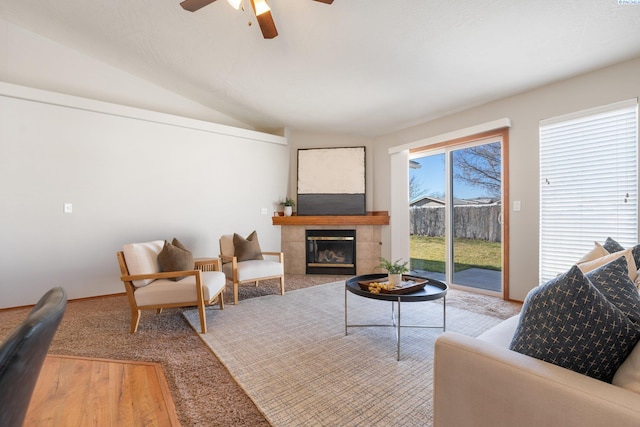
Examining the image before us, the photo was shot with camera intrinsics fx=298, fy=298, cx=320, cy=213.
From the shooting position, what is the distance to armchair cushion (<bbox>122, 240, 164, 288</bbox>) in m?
2.71

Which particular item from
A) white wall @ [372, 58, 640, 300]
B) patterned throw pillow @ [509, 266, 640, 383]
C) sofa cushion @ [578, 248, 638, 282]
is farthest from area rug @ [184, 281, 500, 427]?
sofa cushion @ [578, 248, 638, 282]

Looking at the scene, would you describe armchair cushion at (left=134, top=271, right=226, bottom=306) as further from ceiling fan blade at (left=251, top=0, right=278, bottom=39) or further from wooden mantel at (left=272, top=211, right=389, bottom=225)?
wooden mantel at (left=272, top=211, right=389, bottom=225)

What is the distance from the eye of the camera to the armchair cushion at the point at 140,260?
2715mm

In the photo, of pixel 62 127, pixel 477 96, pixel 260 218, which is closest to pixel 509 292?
pixel 477 96

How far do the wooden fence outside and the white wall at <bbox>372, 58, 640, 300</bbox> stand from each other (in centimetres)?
28

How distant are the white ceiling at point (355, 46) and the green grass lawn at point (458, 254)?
1.87 metres

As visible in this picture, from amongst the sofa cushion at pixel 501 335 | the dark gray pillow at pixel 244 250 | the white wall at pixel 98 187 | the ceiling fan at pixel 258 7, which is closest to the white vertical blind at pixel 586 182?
the sofa cushion at pixel 501 335

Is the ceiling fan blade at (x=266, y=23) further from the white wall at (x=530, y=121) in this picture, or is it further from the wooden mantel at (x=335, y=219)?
the wooden mantel at (x=335, y=219)

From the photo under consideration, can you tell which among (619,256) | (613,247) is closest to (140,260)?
(619,256)

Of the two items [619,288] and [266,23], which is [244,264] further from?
[619,288]

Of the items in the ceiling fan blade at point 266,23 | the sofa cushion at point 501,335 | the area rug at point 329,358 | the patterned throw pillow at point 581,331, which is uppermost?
the ceiling fan blade at point 266,23

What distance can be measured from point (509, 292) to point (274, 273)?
293cm

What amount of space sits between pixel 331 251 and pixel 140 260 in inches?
128

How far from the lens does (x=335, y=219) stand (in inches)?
205
